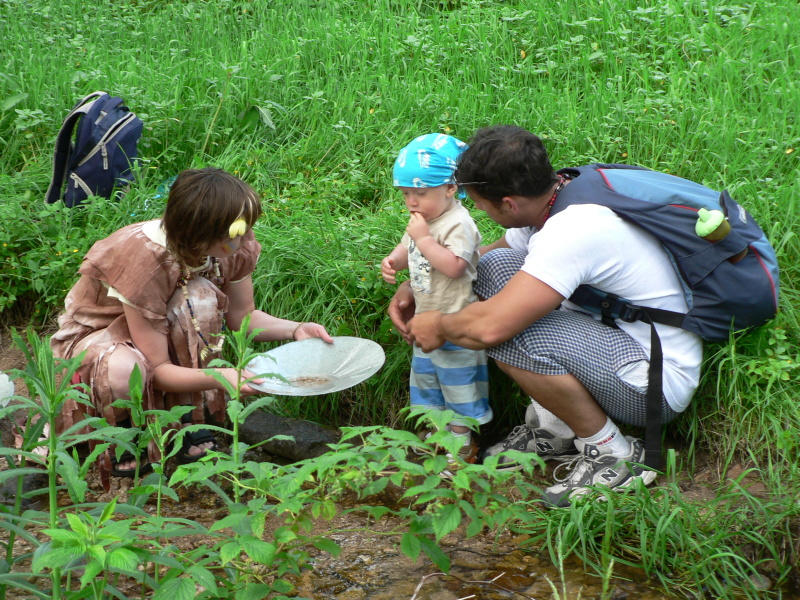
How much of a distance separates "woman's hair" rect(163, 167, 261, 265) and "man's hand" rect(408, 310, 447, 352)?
646mm

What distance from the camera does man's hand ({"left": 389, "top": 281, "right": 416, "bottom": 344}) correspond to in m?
3.24

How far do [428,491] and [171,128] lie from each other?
11.3ft

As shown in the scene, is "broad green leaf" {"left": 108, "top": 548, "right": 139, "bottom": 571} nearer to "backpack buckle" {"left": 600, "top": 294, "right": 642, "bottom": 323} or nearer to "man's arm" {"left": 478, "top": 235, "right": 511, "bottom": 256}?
"backpack buckle" {"left": 600, "top": 294, "right": 642, "bottom": 323}

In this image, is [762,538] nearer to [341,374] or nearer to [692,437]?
[692,437]

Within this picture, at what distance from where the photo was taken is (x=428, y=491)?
1.98m

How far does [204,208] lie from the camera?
282 cm

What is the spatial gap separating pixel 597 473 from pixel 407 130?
7.49ft

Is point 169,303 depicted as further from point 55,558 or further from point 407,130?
point 407,130

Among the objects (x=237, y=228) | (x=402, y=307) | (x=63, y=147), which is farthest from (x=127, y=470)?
(x=63, y=147)

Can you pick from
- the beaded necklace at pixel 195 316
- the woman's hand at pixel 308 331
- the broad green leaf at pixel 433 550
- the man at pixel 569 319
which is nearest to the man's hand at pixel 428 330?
the man at pixel 569 319

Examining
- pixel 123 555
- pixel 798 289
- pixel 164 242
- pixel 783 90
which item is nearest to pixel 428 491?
pixel 123 555

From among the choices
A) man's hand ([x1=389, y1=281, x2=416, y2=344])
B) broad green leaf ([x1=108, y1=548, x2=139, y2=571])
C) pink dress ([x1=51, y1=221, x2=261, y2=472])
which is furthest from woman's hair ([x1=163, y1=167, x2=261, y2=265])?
broad green leaf ([x1=108, y1=548, x2=139, y2=571])

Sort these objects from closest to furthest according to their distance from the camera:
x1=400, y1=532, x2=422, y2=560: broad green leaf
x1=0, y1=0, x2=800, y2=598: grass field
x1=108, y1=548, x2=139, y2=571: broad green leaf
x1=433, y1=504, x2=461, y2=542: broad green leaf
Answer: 1. x1=108, y1=548, x2=139, y2=571: broad green leaf
2. x1=433, y1=504, x2=461, y2=542: broad green leaf
3. x1=400, y1=532, x2=422, y2=560: broad green leaf
4. x1=0, y1=0, x2=800, y2=598: grass field

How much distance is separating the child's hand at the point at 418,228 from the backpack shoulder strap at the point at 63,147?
2108mm
